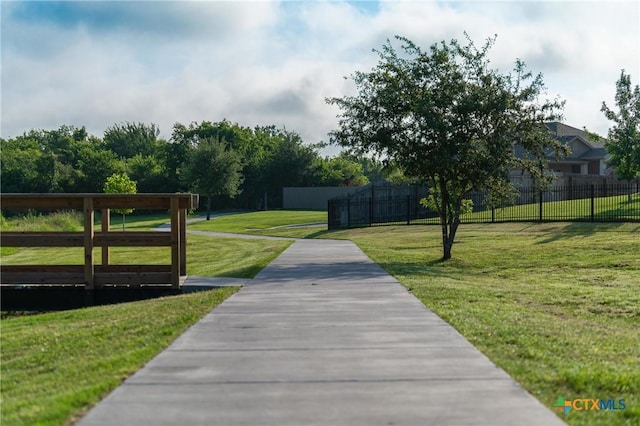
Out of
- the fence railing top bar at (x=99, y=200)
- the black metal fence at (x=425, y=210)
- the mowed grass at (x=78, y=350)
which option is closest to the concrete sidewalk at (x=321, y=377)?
the mowed grass at (x=78, y=350)

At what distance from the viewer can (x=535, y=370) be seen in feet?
20.5

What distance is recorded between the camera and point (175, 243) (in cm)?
1357

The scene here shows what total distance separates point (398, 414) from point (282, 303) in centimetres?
560

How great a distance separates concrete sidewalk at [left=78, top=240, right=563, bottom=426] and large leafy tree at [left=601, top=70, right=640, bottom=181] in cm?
2994

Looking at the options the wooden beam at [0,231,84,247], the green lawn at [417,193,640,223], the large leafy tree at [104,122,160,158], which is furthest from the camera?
the large leafy tree at [104,122,160,158]

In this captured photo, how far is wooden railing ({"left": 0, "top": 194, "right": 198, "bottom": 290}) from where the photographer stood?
44.1 feet

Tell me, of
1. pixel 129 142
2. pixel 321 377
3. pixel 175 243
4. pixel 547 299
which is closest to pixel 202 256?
pixel 175 243

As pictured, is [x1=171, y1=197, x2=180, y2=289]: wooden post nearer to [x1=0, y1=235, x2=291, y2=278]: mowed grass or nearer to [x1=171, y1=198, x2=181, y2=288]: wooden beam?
[x1=171, y1=198, x2=181, y2=288]: wooden beam

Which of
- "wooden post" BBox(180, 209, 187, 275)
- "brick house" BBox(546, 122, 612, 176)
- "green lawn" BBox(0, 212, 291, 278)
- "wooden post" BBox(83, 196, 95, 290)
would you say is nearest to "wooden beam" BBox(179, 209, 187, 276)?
"wooden post" BBox(180, 209, 187, 275)

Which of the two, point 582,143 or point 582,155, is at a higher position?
point 582,143

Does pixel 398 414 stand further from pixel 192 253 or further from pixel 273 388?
pixel 192 253

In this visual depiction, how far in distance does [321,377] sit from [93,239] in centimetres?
900

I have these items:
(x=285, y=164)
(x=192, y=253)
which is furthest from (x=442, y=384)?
(x=285, y=164)

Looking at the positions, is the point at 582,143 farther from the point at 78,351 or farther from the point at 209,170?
the point at 78,351
